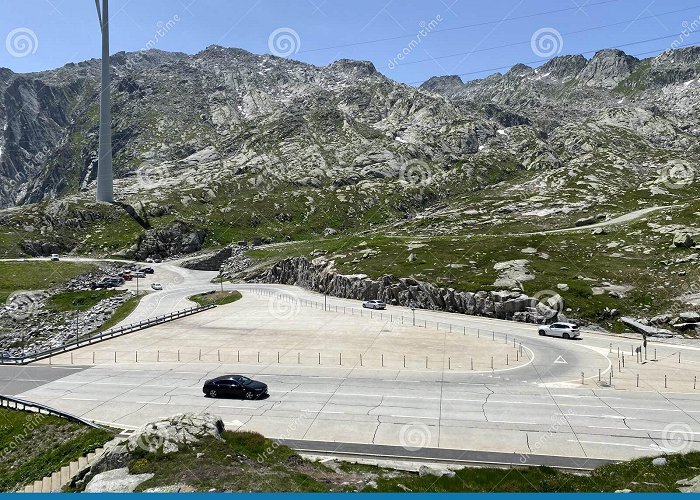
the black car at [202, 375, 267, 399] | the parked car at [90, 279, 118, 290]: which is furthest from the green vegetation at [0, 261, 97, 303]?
the black car at [202, 375, 267, 399]

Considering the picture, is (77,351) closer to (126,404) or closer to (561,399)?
(126,404)

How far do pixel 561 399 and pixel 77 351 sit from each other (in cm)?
5242

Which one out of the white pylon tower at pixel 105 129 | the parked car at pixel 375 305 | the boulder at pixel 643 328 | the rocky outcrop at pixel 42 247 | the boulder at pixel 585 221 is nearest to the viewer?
the boulder at pixel 643 328

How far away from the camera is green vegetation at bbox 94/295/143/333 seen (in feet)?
268

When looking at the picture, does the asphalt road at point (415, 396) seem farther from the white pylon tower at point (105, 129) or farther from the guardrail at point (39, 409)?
the white pylon tower at point (105, 129)

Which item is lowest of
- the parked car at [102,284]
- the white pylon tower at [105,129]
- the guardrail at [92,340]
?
the guardrail at [92,340]

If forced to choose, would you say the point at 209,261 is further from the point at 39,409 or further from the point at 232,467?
the point at 232,467

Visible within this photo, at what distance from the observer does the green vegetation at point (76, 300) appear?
309 feet

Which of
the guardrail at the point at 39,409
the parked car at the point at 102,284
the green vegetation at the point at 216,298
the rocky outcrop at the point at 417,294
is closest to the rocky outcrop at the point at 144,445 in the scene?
the guardrail at the point at 39,409

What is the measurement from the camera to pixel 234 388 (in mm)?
34969

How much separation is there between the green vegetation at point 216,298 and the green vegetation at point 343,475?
74282mm

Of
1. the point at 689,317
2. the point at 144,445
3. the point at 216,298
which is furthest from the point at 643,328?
the point at 216,298

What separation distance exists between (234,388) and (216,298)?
67.6 m

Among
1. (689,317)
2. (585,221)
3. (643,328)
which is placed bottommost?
(643,328)
